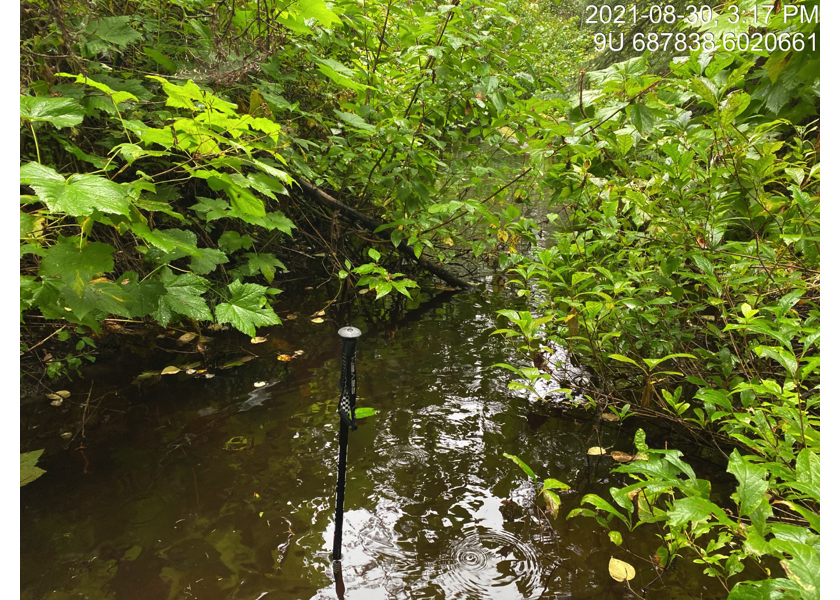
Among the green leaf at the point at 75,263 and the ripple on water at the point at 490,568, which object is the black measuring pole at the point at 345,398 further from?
the green leaf at the point at 75,263

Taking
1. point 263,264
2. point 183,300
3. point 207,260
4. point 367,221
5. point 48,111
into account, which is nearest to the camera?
point 48,111

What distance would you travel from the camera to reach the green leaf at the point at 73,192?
49.7 inches

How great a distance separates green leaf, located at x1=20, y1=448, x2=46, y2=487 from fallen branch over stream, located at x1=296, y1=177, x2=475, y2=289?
226cm

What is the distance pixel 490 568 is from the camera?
1.97 meters

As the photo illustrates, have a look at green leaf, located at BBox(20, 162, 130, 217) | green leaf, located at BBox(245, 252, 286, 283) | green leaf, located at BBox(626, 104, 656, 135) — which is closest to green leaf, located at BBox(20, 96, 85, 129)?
green leaf, located at BBox(20, 162, 130, 217)

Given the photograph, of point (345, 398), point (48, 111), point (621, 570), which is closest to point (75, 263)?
point (48, 111)

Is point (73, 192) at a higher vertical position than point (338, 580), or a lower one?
higher

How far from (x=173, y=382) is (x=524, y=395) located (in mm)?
2362

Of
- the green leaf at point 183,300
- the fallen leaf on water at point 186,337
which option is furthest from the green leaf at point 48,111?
the fallen leaf on water at point 186,337

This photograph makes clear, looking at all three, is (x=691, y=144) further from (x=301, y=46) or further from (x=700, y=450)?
(x=301, y=46)

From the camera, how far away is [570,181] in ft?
9.18

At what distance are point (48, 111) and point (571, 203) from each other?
324 centimetres

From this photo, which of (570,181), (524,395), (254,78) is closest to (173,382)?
(254,78)

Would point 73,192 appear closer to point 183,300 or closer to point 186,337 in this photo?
point 183,300
